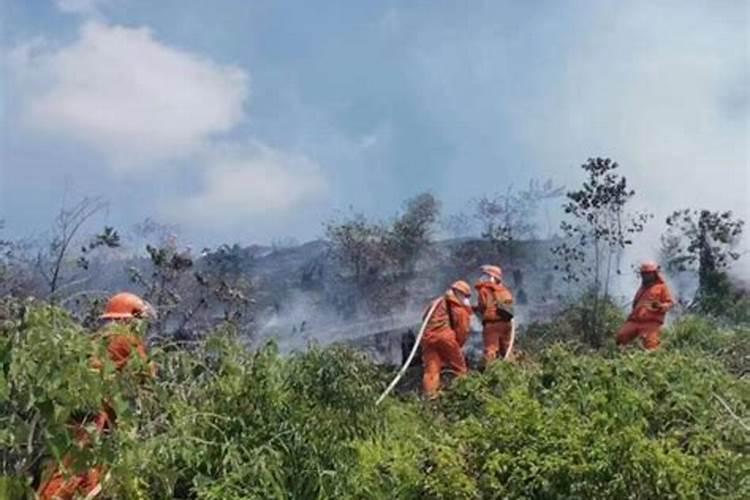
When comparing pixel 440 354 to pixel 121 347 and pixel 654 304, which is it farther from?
pixel 121 347

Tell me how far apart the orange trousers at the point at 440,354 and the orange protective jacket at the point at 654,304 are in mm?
1944

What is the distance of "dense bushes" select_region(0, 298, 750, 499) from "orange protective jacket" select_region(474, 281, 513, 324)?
489 cm

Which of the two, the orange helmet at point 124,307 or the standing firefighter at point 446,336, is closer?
the orange helmet at point 124,307

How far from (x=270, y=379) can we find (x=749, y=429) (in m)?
1.99

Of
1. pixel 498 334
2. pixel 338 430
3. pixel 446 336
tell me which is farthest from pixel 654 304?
pixel 338 430

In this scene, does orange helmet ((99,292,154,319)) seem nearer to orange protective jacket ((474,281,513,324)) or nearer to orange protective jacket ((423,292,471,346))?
orange protective jacket ((423,292,471,346))

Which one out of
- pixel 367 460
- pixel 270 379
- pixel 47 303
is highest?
pixel 47 303

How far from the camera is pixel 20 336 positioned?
3746mm

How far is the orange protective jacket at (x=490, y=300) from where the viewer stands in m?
10.5

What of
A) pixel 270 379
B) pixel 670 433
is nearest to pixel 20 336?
pixel 270 379

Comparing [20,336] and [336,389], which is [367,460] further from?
[20,336]

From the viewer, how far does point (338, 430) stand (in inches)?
195

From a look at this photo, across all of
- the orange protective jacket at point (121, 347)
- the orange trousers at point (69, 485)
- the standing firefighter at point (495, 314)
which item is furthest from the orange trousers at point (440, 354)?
the orange trousers at point (69, 485)

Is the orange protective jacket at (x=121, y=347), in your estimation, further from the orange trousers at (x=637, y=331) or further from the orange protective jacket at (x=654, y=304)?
the orange protective jacket at (x=654, y=304)
